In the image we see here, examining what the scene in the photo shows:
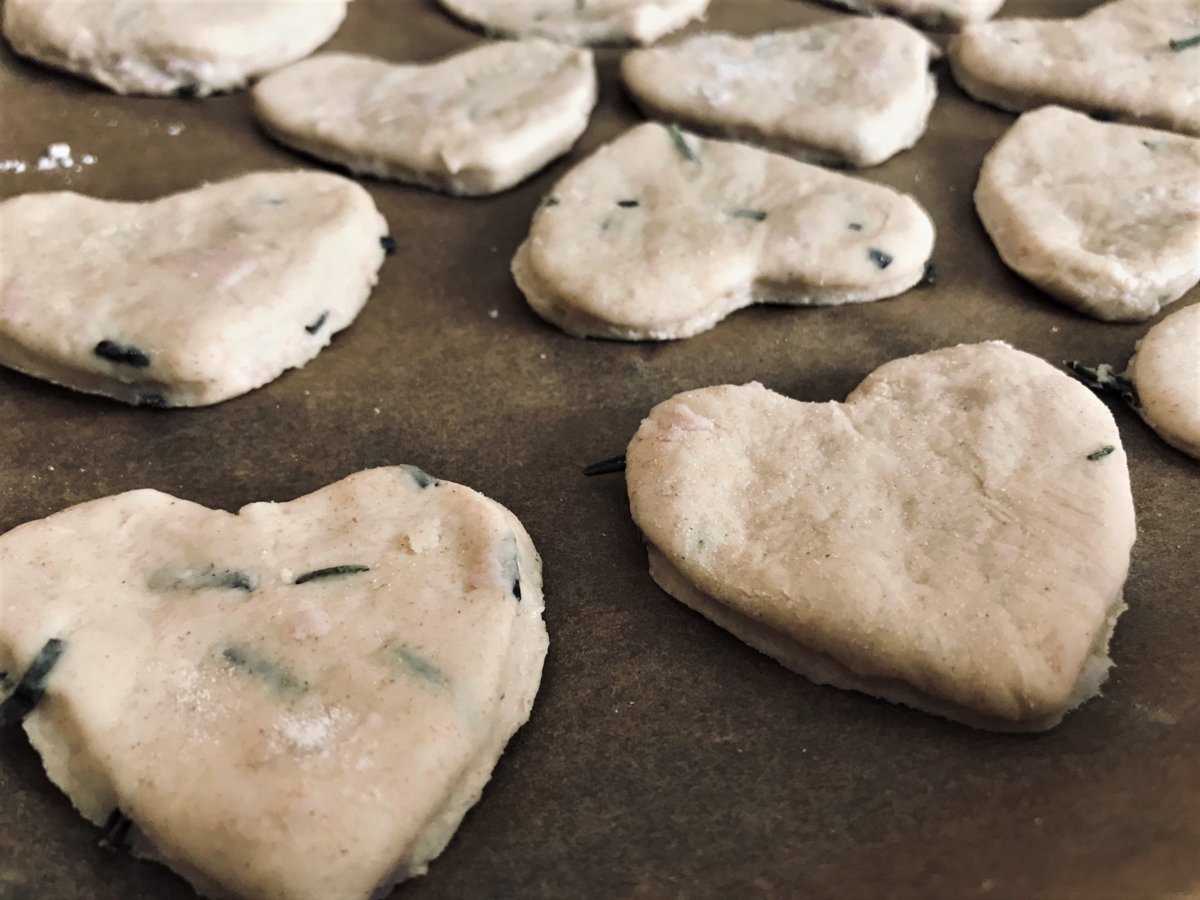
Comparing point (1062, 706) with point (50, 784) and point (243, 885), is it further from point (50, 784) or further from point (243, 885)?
point (50, 784)

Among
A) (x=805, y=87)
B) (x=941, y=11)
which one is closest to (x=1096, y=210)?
(x=805, y=87)

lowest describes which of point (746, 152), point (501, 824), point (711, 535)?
point (501, 824)

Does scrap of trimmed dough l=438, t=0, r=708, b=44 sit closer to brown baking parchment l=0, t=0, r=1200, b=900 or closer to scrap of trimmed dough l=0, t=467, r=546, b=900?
brown baking parchment l=0, t=0, r=1200, b=900

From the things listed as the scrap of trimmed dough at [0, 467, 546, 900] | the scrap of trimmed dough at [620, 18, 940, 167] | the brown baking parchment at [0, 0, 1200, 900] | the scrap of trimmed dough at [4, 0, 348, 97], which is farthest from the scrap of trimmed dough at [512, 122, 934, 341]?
the scrap of trimmed dough at [4, 0, 348, 97]

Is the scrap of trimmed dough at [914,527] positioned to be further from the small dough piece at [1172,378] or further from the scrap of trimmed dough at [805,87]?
the scrap of trimmed dough at [805,87]

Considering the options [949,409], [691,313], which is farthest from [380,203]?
[949,409]

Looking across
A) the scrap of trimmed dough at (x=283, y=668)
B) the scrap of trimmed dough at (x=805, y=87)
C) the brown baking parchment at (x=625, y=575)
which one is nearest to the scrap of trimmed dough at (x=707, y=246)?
the brown baking parchment at (x=625, y=575)
